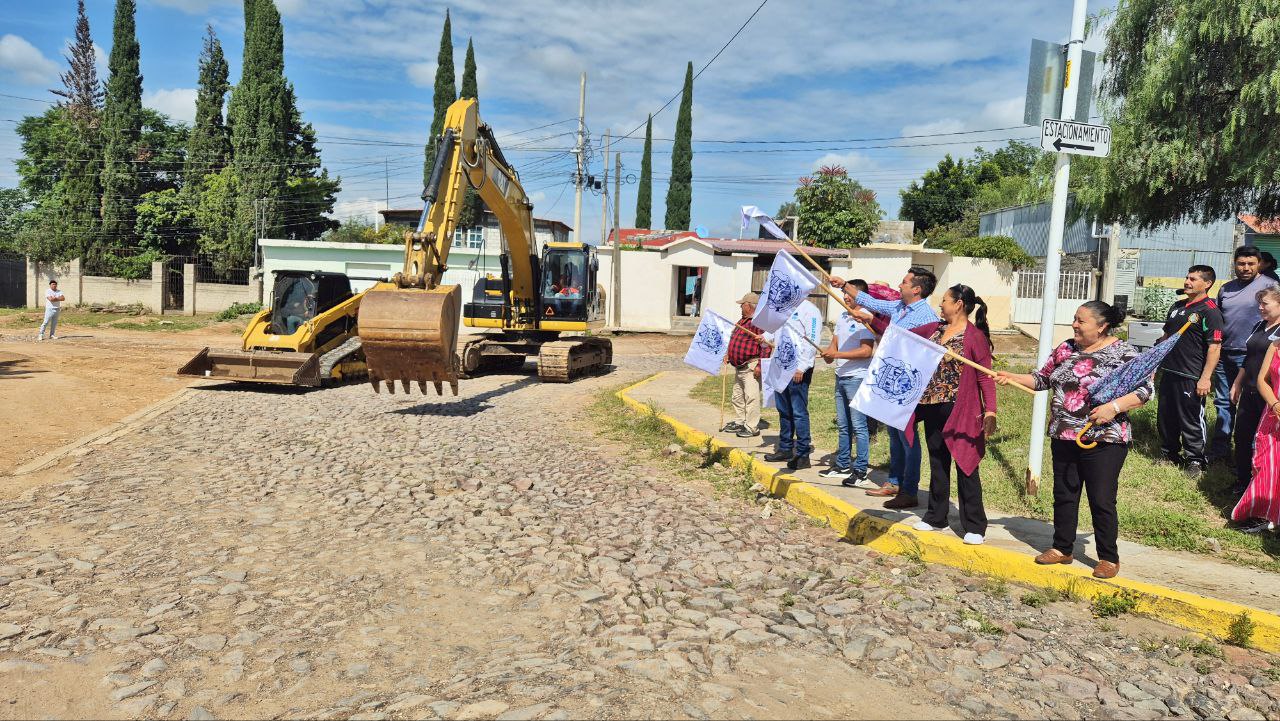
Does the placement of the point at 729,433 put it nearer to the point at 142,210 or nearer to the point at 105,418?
the point at 105,418

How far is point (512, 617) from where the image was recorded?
15.4 feet

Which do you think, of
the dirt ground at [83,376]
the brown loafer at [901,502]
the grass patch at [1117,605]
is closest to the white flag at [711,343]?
the brown loafer at [901,502]

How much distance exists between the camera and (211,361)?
15.0 meters

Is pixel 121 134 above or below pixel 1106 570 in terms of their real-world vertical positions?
above

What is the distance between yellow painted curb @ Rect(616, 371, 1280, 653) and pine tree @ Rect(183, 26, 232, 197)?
134 ft

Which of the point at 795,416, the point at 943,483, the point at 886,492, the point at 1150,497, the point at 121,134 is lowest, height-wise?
the point at 886,492

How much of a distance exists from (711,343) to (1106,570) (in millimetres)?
5362

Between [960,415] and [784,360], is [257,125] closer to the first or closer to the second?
[784,360]

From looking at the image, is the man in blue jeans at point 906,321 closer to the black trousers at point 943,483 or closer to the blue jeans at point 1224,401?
the black trousers at point 943,483

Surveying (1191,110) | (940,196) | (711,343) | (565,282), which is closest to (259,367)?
(565,282)

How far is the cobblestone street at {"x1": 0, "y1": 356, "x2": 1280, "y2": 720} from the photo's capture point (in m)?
3.69

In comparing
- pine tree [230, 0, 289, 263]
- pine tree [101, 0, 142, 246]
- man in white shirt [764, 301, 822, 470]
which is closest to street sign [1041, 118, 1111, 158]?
man in white shirt [764, 301, 822, 470]

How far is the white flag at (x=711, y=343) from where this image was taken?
9609mm

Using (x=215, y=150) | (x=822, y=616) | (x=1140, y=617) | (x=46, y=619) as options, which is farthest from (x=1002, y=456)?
(x=215, y=150)
